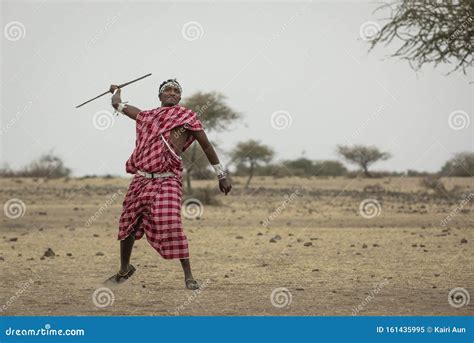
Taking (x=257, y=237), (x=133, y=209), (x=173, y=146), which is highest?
(x=173, y=146)

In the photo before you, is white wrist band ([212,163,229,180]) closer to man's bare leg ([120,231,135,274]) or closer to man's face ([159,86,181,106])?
man's face ([159,86,181,106])

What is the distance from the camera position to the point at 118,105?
8.97 metres

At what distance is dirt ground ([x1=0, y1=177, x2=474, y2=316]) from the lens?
785 cm

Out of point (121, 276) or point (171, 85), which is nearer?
point (171, 85)

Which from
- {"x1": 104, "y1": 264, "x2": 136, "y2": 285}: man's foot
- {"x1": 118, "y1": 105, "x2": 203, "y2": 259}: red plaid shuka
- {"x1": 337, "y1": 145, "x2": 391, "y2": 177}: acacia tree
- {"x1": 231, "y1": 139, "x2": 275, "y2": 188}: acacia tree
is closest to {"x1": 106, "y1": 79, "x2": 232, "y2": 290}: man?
{"x1": 118, "y1": 105, "x2": 203, "y2": 259}: red plaid shuka

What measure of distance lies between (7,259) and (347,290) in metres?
5.30

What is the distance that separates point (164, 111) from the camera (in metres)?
8.62

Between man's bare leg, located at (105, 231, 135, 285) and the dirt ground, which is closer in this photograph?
the dirt ground

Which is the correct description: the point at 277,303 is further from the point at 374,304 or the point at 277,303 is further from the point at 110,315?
the point at 110,315

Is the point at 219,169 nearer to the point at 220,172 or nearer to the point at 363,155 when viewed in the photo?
the point at 220,172

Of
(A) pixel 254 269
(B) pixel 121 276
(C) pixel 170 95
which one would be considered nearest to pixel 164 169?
(C) pixel 170 95

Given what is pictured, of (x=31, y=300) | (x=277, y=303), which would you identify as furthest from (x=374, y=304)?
(x=31, y=300)

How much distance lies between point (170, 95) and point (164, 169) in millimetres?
724

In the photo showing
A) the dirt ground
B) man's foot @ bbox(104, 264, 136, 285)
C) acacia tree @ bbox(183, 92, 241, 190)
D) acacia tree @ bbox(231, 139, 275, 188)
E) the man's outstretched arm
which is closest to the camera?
the dirt ground
